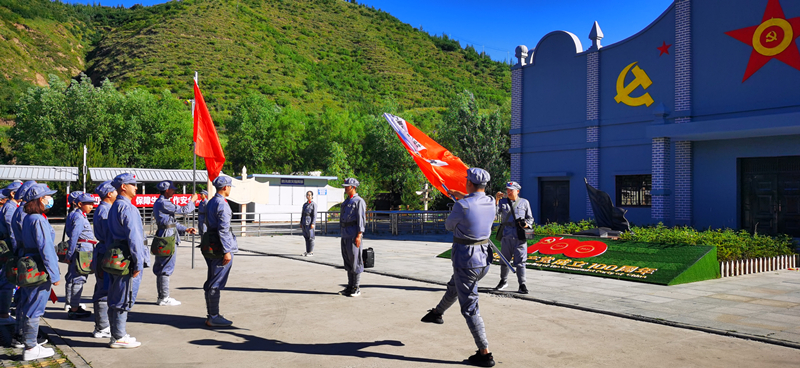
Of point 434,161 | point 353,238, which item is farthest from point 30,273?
point 434,161

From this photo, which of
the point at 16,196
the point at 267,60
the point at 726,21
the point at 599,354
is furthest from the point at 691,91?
the point at 267,60

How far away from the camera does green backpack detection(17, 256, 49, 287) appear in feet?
18.2

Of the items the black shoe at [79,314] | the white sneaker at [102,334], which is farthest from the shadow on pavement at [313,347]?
the black shoe at [79,314]

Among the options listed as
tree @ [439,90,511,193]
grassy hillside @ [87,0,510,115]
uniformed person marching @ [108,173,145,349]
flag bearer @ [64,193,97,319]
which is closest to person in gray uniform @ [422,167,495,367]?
uniformed person marching @ [108,173,145,349]

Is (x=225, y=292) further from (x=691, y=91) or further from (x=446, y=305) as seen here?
(x=691, y=91)

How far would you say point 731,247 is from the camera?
12.3 meters

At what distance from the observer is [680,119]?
17.6m

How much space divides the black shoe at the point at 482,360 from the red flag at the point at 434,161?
3274 mm

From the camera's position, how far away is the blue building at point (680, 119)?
1544 cm

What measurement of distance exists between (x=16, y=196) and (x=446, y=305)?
5.48 metres

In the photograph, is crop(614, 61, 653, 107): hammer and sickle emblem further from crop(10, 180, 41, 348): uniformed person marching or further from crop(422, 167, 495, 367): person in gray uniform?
crop(10, 180, 41, 348): uniformed person marching

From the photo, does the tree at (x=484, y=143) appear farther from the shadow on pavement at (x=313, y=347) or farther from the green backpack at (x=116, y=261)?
the green backpack at (x=116, y=261)

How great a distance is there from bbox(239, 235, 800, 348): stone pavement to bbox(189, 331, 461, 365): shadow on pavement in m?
3.71

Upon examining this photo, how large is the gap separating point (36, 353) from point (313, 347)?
9.12 ft
